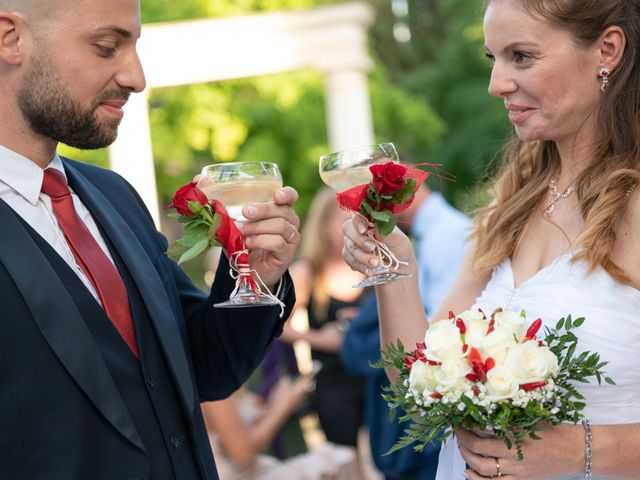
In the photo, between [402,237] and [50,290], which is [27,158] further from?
[402,237]

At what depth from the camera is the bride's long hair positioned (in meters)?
2.69

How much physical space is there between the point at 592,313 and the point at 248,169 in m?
1.07

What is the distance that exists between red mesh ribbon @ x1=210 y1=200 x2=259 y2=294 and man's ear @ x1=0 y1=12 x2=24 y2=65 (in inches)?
26.2

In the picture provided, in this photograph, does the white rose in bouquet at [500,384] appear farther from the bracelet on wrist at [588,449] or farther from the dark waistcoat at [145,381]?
the dark waistcoat at [145,381]

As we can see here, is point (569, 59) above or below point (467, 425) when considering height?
above

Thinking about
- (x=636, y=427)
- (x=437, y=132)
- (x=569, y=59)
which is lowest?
(x=636, y=427)

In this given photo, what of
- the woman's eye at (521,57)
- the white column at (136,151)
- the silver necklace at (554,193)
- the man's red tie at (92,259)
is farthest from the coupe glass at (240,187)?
the white column at (136,151)

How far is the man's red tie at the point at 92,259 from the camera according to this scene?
249cm

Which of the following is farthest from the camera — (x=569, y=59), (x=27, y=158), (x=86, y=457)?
(x=569, y=59)

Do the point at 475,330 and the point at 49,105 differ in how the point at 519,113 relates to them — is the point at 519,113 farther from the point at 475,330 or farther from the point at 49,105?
the point at 49,105

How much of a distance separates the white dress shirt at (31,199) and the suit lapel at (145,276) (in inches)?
6.3

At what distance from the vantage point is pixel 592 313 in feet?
8.72

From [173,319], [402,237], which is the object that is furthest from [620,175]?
[173,319]

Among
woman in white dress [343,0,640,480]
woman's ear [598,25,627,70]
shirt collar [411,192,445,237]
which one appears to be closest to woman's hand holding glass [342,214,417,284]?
woman in white dress [343,0,640,480]
